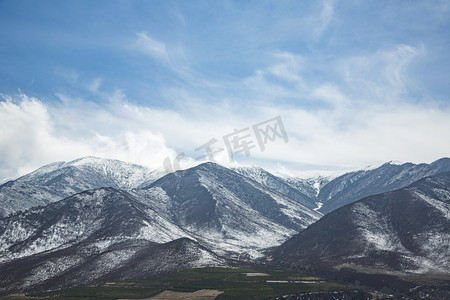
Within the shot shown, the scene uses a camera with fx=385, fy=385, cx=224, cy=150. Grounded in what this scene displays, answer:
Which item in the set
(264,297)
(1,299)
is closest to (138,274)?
(1,299)

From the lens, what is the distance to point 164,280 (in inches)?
7013

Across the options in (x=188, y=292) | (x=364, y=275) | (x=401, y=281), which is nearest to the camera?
→ (x=188, y=292)

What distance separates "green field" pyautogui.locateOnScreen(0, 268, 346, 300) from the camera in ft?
508

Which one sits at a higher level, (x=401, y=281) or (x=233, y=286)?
(x=233, y=286)

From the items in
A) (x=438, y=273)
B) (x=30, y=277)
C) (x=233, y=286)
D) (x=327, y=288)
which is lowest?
(x=438, y=273)

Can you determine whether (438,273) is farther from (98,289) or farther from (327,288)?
(98,289)

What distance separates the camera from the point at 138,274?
197625 millimetres

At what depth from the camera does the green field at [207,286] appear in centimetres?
15488

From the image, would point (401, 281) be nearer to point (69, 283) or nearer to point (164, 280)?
point (164, 280)

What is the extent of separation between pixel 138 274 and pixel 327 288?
94861mm

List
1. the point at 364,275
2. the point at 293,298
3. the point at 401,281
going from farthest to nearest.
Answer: the point at 364,275 < the point at 401,281 < the point at 293,298

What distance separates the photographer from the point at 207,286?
166125 millimetres

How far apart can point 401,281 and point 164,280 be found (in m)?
108

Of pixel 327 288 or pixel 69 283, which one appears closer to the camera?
pixel 327 288
